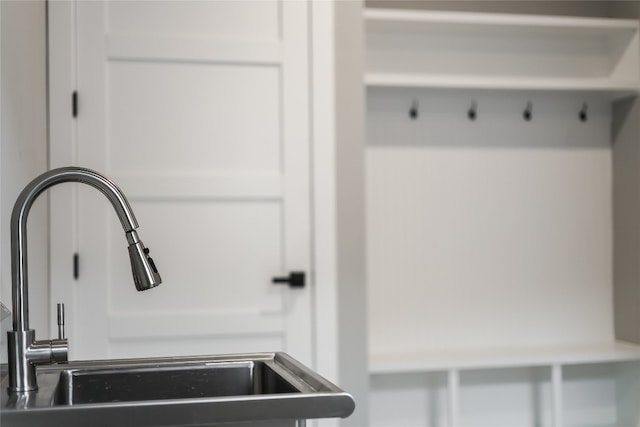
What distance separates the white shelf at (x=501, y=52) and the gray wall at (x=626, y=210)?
0.40ft

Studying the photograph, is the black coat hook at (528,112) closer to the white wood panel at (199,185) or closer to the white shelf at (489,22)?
the white shelf at (489,22)

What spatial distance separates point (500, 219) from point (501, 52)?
28.5 inches

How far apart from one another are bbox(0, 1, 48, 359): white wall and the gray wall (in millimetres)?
2369

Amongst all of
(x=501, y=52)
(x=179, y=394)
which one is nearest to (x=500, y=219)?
(x=501, y=52)

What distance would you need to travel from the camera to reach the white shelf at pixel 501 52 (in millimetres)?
3146

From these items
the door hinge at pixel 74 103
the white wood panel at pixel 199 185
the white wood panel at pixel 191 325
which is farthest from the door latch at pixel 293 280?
the door hinge at pixel 74 103

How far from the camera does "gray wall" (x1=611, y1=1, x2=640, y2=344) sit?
11.1ft

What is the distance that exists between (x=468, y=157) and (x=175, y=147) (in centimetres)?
130

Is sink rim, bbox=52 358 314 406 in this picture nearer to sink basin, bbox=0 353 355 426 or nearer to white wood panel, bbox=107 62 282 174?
sink basin, bbox=0 353 355 426

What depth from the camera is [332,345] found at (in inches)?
114

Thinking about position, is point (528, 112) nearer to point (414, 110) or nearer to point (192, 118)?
point (414, 110)

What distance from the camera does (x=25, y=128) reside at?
231 centimetres

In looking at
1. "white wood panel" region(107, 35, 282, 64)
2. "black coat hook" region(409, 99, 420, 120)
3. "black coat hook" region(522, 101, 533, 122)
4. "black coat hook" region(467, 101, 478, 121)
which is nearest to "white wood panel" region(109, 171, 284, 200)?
"white wood panel" region(107, 35, 282, 64)

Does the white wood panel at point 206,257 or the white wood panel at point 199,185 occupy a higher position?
the white wood panel at point 199,185
